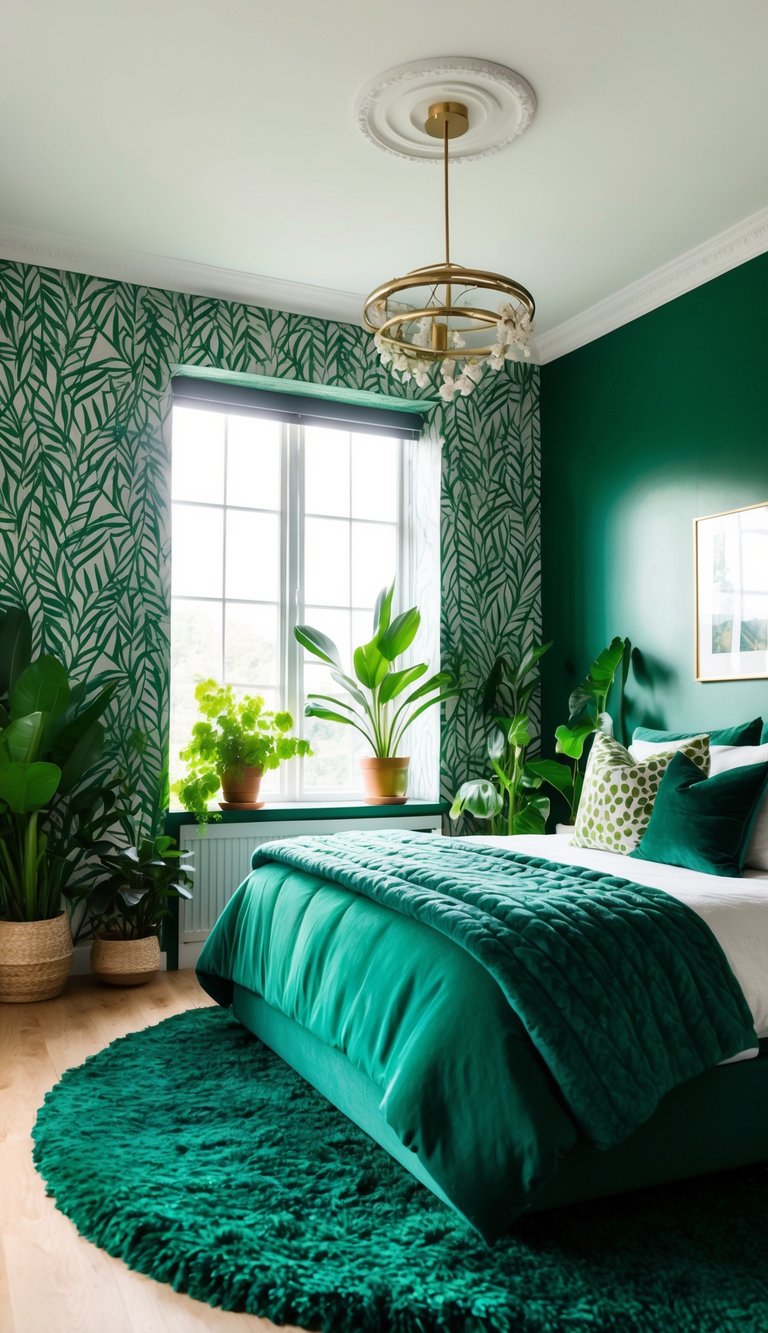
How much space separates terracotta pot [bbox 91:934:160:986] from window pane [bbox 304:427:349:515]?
7.17 feet

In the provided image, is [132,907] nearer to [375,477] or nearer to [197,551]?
[197,551]

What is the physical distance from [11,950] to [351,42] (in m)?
3.12

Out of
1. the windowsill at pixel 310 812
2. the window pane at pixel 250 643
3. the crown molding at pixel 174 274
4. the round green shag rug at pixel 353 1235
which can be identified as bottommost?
the round green shag rug at pixel 353 1235

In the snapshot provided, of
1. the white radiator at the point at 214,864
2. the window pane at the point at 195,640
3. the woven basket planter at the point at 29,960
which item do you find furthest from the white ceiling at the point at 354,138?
the woven basket planter at the point at 29,960

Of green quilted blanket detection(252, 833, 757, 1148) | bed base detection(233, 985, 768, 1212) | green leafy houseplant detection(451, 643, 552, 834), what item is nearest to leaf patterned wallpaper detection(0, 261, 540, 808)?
green leafy houseplant detection(451, 643, 552, 834)

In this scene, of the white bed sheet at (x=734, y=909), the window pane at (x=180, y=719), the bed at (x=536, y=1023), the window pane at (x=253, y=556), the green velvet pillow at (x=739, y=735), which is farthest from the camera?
the window pane at (x=253, y=556)

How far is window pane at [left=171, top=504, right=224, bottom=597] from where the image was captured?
4762 millimetres

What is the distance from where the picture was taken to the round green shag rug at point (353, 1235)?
5.98ft

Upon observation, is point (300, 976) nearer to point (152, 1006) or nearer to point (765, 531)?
point (152, 1006)

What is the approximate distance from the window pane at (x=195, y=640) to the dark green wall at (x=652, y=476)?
164cm

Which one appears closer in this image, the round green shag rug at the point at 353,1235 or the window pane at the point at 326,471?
the round green shag rug at the point at 353,1235

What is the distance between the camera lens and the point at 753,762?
3275mm

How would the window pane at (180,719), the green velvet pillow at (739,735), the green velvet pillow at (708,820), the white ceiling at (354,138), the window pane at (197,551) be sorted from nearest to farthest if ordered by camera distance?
the white ceiling at (354,138)
the green velvet pillow at (708,820)
the green velvet pillow at (739,735)
the window pane at (180,719)
the window pane at (197,551)

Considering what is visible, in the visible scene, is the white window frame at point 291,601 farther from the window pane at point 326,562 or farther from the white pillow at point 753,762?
the white pillow at point 753,762
